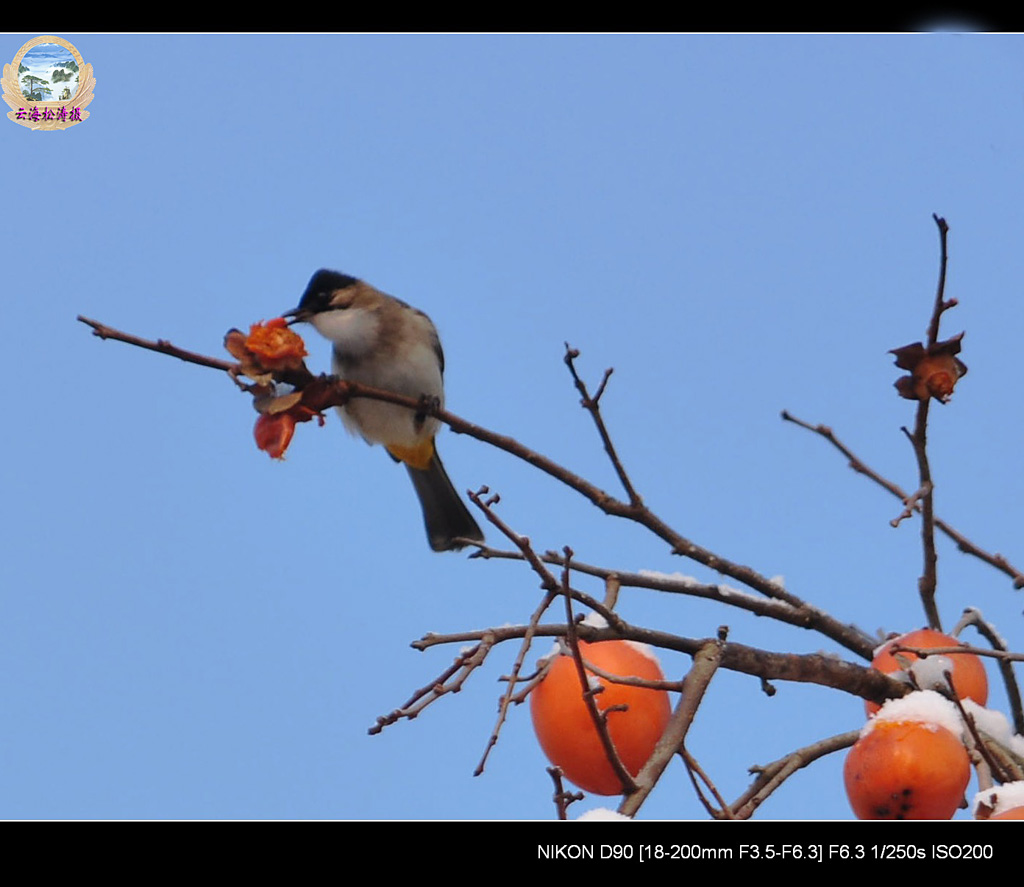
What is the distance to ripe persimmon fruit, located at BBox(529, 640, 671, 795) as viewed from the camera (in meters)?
2.83

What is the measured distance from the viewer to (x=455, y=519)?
18.5ft

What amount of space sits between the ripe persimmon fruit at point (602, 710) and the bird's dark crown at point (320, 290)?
2.44 metres

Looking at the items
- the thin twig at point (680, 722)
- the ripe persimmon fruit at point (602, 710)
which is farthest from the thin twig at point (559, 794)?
the ripe persimmon fruit at point (602, 710)

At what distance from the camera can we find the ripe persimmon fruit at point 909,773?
252 centimetres

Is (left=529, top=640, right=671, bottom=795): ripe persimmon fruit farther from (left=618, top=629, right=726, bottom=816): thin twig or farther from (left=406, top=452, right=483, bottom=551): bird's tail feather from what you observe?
(left=406, top=452, right=483, bottom=551): bird's tail feather

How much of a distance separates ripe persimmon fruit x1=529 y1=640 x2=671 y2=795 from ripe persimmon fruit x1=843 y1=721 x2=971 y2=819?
479 millimetres

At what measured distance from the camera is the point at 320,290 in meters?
4.96

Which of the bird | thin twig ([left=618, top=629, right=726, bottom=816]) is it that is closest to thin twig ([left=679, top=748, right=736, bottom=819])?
thin twig ([left=618, top=629, right=726, bottom=816])
